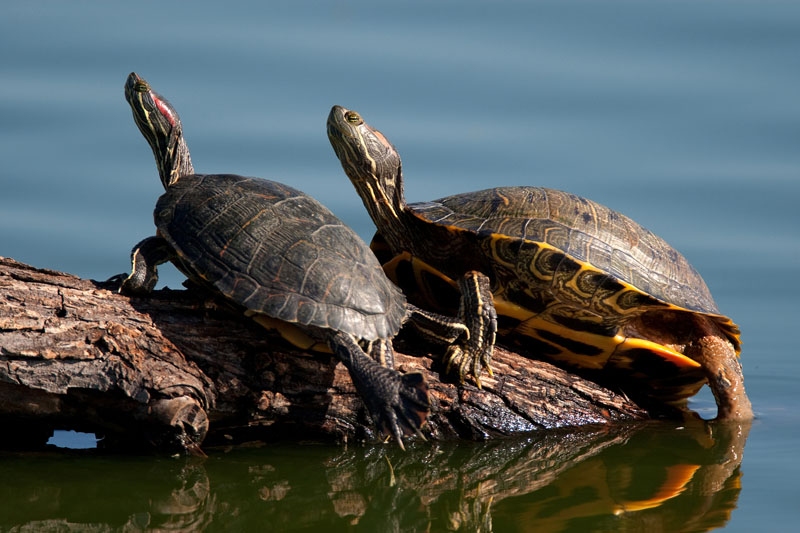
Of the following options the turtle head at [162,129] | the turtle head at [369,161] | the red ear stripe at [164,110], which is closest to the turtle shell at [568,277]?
the turtle head at [369,161]

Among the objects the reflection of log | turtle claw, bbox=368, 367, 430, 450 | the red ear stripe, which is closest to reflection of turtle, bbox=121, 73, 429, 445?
turtle claw, bbox=368, 367, 430, 450

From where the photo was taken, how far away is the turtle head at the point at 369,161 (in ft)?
17.4

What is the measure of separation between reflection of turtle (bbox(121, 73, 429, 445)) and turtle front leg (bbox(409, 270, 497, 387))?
0.71 ft

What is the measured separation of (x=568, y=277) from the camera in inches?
192

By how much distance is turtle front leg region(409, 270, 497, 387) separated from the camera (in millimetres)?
4566

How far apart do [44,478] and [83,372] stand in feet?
1.61

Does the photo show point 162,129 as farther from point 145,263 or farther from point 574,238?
point 574,238

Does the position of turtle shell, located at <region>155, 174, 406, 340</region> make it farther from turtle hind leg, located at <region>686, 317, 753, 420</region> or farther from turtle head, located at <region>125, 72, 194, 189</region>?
turtle hind leg, located at <region>686, 317, 753, 420</region>

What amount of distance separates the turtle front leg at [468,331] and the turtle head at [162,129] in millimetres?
1525

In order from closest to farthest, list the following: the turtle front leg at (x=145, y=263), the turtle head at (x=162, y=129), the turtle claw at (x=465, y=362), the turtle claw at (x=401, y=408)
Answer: the turtle claw at (x=401, y=408)
the turtle front leg at (x=145, y=263)
the turtle claw at (x=465, y=362)
the turtle head at (x=162, y=129)

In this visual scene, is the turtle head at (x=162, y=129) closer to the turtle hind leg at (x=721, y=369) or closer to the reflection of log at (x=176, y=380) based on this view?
the reflection of log at (x=176, y=380)

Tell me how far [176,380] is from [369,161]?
1.81m

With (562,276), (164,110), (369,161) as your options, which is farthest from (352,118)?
(562,276)

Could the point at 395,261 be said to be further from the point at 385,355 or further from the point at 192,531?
the point at 192,531
